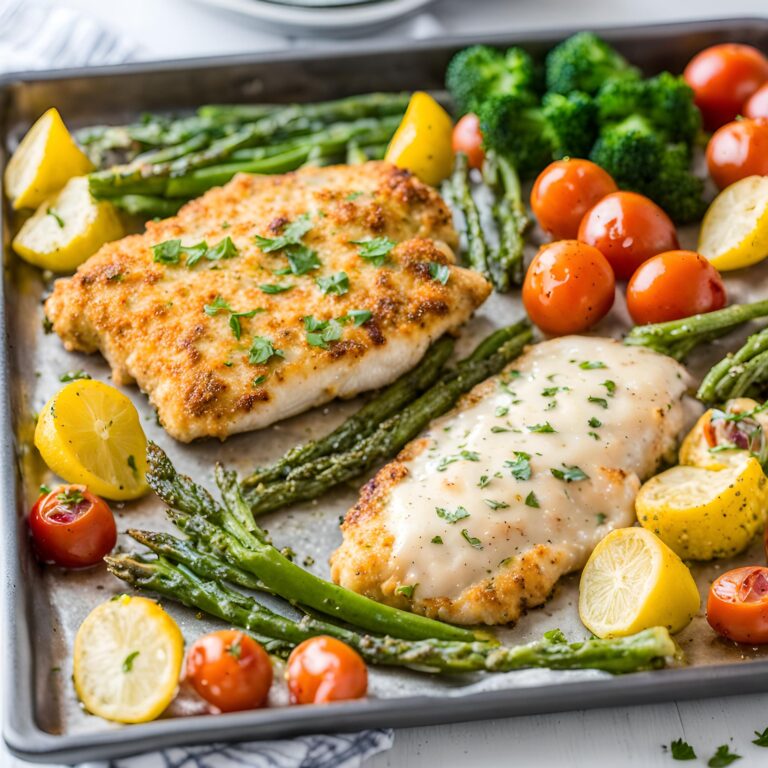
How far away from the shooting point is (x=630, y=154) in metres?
6.84

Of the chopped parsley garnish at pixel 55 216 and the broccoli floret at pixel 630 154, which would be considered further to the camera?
the broccoli floret at pixel 630 154

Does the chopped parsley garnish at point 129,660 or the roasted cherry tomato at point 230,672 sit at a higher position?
the chopped parsley garnish at point 129,660

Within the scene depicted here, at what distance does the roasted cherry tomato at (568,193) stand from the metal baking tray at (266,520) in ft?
1.80

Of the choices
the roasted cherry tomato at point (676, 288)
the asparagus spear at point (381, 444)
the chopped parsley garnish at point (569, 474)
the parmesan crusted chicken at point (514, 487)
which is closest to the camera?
the parmesan crusted chicken at point (514, 487)

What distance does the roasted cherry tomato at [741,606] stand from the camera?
4.83 meters

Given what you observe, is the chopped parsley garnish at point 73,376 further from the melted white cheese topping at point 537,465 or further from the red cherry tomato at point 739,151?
the red cherry tomato at point 739,151

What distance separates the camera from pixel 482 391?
232 inches

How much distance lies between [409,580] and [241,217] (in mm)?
2500

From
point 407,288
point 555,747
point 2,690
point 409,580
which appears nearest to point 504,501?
point 409,580

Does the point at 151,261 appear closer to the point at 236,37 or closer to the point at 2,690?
the point at 2,690

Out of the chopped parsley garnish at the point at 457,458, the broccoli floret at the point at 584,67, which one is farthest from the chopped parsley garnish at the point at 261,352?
the broccoli floret at the point at 584,67

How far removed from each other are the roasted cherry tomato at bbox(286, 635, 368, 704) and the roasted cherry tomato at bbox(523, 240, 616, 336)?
240 centimetres

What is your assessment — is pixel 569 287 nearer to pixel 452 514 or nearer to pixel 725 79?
pixel 452 514

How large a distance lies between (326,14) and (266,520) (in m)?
4.19
